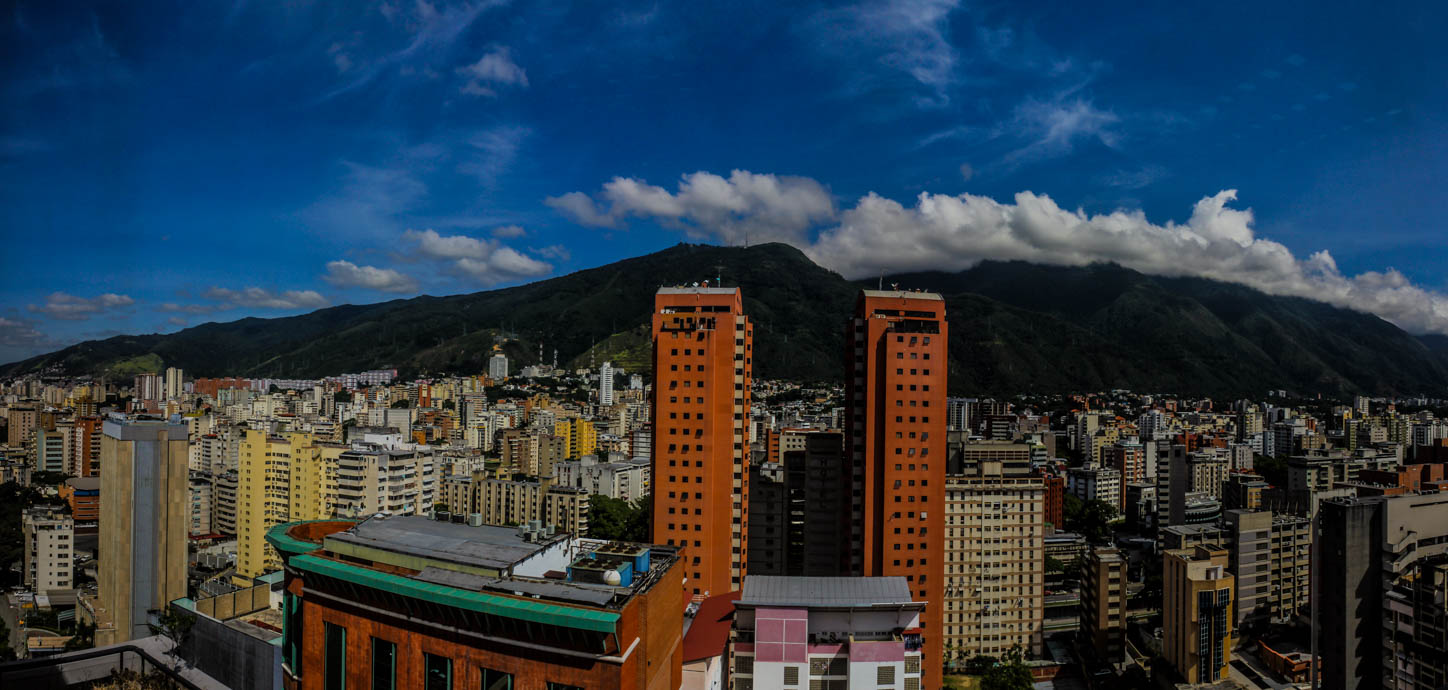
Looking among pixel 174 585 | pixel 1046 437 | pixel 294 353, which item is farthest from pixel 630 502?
pixel 294 353

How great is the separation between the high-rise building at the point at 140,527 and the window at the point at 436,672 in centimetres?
1883

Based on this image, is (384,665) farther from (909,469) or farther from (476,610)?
(909,469)

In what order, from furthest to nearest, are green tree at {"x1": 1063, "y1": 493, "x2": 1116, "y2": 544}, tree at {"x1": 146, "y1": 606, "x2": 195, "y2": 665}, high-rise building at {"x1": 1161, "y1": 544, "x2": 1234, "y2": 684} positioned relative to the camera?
1. green tree at {"x1": 1063, "y1": 493, "x2": 1116, "y2": 544}
2. high-rise building at {"x1": 1161, "y1": 544, "x2": 1234, "y2": 684}
3. tree at {"x1": 146, "y1": 606, "x2": 195, "y2": 665}

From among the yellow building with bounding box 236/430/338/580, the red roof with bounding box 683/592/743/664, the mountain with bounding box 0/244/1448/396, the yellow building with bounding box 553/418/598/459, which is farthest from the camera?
the mountain with bounding box 0/244/1448/396

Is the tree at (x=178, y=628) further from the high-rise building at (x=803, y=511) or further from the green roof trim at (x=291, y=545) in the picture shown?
the high-rise building at (x=803, y=511)

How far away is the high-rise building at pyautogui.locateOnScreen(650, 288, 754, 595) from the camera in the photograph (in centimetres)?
1967

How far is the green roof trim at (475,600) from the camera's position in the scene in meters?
7.21

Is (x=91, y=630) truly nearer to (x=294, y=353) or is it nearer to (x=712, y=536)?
(x=712, y=536)

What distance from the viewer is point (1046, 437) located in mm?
50719

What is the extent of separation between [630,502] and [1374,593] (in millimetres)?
28995

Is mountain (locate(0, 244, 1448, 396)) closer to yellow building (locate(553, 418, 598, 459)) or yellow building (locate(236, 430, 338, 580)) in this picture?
yellow building (locate(553, 418, 598, 459))

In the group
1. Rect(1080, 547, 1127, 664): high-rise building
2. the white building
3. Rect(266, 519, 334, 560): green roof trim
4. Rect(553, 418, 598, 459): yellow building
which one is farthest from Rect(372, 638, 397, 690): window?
Rect(553, 418, 598, 459): yellow building

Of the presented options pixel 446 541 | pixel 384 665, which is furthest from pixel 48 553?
pixel 446 541

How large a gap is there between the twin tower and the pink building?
9.01m
